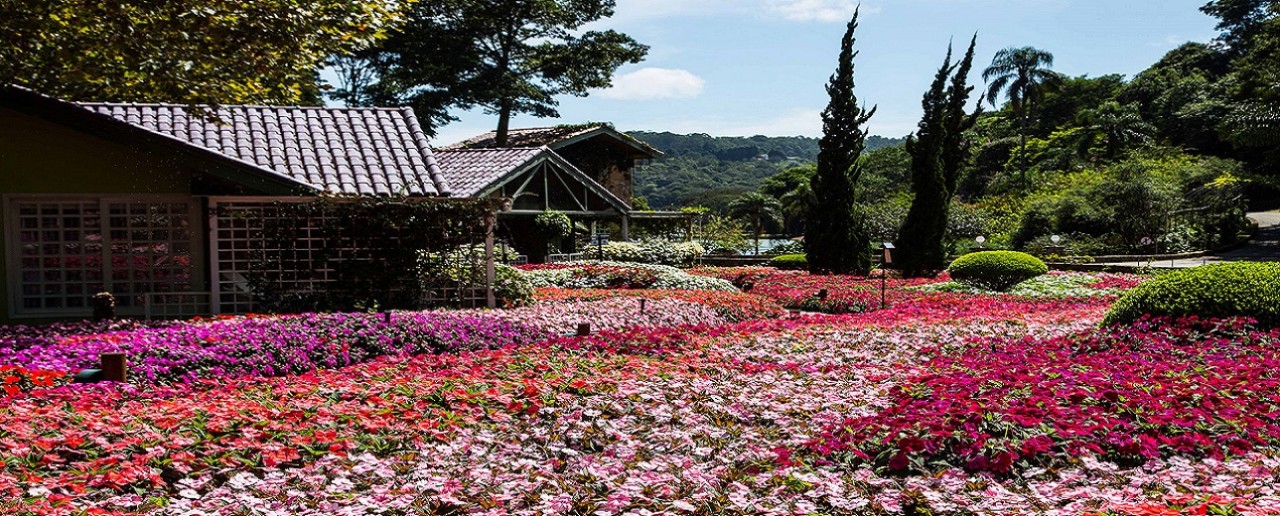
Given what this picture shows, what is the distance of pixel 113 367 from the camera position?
24.4 ft

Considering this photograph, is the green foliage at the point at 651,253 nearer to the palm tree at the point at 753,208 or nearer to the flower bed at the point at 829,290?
the flower bed at the point at 829,290

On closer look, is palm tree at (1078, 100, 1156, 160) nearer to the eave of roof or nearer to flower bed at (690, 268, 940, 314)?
flower bed at (690, 268, 940, 314)

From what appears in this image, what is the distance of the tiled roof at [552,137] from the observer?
39.0m

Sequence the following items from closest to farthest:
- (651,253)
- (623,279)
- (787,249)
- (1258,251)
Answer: (623,279) < (651,253) < (1258,251) < (787,249)

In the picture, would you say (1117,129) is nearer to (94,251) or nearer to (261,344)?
A: (94,251)

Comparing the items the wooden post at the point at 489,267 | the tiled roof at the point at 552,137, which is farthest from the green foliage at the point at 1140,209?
the wooden post at the point at 489,267

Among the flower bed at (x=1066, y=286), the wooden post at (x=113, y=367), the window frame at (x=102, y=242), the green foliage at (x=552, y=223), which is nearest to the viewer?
the wooden post at (x=113, y=367)

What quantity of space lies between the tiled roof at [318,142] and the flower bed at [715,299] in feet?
9.20

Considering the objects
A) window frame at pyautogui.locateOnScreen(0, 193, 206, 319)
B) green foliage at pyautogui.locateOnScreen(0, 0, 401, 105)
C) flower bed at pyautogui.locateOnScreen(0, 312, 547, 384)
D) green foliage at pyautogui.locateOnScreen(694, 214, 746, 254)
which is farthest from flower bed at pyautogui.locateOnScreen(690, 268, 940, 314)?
green foliage at pyautogui.locateOnScreen(694, 214, 746, 254)

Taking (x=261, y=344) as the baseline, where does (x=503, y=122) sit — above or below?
above

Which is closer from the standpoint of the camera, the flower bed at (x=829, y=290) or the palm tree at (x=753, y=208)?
the flower bed at (x=829, y=290)

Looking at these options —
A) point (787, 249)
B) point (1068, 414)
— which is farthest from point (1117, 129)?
point (1068, 414)

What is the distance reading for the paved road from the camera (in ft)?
94.8

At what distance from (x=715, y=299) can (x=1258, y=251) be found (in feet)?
103
